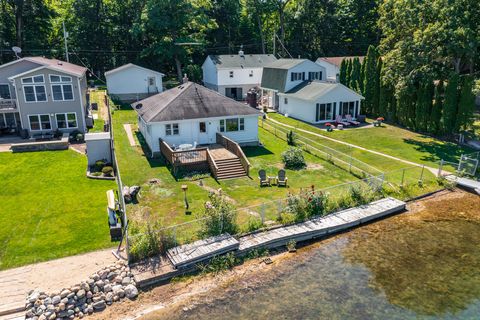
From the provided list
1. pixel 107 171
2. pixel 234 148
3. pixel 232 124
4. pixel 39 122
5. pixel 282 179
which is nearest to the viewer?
pixel 282 179

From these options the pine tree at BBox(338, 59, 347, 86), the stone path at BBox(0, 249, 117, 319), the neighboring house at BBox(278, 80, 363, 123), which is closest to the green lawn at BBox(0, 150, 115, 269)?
the stone path at BBox(0, 249, 117, 319)

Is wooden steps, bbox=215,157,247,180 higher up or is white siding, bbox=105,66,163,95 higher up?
white siding, bbox=105,66,163,95

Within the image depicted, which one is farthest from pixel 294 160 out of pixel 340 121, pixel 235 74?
pixel 235 74

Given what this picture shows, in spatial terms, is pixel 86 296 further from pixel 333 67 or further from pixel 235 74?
pixel 333 67

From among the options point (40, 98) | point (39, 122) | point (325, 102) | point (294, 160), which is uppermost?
point (40, 98)

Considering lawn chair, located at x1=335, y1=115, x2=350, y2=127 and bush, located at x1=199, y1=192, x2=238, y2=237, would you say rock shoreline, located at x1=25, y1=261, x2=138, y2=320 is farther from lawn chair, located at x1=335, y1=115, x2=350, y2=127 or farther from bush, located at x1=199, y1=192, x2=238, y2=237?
lawn chair, located at x1=335, y1=115, x2=350, y2=127

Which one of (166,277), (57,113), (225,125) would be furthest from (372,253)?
(57,113)

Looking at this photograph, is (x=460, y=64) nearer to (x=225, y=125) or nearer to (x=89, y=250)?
(x=225, y=125)

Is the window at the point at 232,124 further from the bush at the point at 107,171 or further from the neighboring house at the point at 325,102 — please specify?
the neighboring house at the point at 325,102
